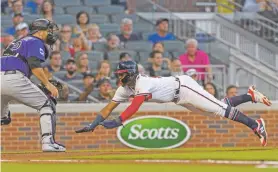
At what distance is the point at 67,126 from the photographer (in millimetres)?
17688

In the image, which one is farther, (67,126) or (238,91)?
(238,91)

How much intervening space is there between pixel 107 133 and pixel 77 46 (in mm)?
2490

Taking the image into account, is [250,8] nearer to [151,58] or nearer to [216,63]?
[216,63]

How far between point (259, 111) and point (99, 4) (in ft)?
17.4

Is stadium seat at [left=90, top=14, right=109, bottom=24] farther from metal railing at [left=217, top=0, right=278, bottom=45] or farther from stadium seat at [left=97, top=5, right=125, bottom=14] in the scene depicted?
metal railing at [left=217, top=0, right=278, bottom=45]

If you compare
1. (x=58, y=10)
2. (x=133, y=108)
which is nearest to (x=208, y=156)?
(x=133, y=108)

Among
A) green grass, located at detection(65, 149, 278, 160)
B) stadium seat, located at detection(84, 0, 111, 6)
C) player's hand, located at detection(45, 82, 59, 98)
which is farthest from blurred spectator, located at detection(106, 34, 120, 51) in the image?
green grass, located at detection(65, 149, 278, 160)

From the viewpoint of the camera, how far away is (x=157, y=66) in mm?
18984

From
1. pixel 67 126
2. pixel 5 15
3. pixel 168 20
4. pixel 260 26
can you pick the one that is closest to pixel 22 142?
pixel 67 126

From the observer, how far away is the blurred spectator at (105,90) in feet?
58.8

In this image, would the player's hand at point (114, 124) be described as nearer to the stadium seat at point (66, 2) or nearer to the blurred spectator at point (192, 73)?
the blurred spectator at point (192, 73)

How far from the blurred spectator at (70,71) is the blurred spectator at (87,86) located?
0.31 m

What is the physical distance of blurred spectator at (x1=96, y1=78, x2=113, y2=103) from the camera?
1792 cm

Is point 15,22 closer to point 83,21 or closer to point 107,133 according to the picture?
point 83,21
